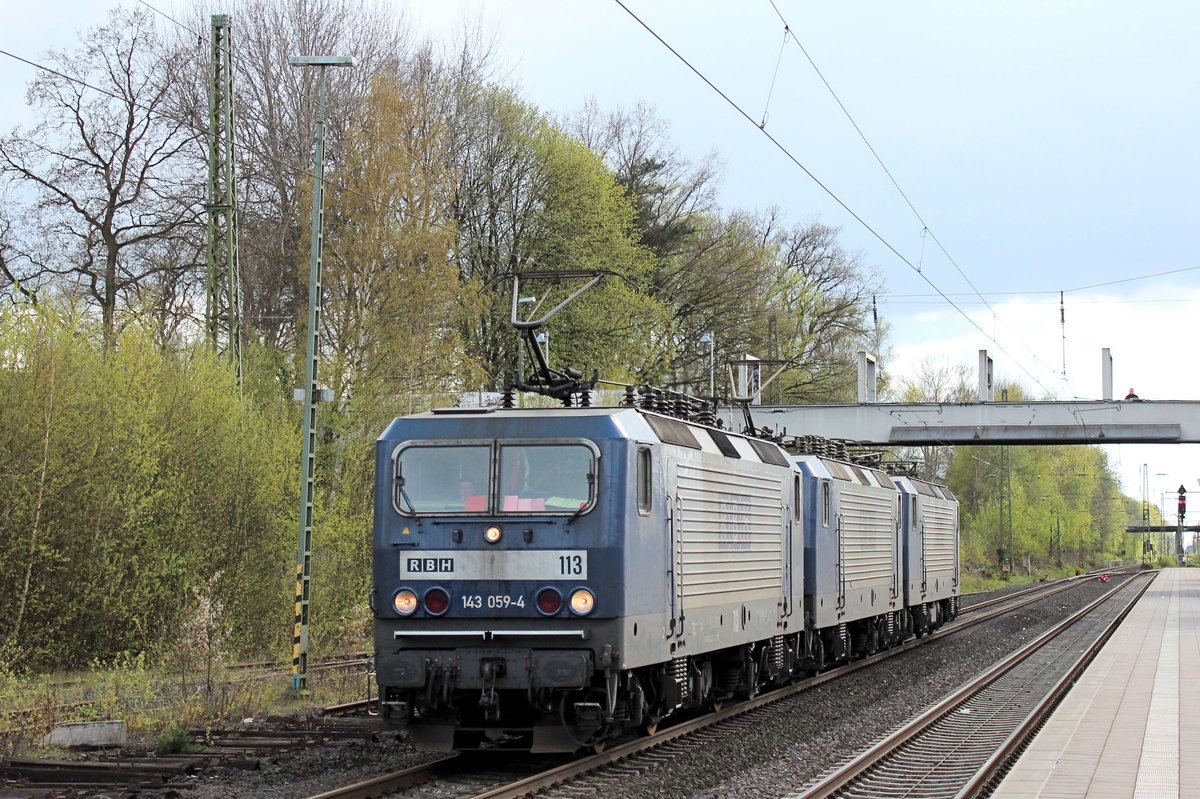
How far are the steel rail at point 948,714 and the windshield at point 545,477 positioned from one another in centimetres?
298

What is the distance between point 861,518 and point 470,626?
12.3m

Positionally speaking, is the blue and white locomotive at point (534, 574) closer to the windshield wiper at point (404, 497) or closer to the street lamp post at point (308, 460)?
the windshield wiper at point (404, 497)

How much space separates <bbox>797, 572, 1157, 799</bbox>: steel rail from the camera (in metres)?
10.5

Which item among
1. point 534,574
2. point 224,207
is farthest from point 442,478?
point 224,207

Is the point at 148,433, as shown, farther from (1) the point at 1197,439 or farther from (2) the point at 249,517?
(1) the point at 1197,439

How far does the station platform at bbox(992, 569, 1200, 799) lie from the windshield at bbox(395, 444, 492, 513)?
4.71 meters

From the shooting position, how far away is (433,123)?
34812mm

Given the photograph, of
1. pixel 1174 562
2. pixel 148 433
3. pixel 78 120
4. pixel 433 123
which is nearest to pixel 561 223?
pixel 433 123

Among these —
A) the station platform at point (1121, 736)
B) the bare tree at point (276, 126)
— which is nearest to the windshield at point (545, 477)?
the station platform at point (1121, 736)

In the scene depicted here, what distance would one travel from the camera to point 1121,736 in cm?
1230

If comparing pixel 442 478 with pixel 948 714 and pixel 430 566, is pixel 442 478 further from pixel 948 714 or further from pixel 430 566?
pixel 948 714

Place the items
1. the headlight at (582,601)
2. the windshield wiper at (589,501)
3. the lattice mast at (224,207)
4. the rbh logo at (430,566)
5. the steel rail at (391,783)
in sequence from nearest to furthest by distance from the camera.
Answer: the steel rail at (391,783) < the headlight at (582,601) < the windshield wiper at (589,501) < the rbh logo at (430,566) < the lattice mast at (224,207)

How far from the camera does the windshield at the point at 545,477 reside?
1069 cm

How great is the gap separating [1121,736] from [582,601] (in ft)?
18.6
